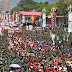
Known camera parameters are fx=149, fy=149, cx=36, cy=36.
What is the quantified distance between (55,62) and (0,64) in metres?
3.45

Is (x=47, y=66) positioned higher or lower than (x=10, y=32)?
lower

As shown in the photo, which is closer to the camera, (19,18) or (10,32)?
(10,32)

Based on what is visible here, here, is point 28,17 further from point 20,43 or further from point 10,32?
point 20,43

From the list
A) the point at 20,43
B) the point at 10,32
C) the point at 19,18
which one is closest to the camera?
the point at 20,43

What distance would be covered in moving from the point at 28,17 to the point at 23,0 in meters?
40.5

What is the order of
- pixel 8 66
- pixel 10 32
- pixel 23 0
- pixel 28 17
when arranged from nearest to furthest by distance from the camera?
pixel 8 66 → pixel 10 32 → pixel 28 17 → pixel 23 0

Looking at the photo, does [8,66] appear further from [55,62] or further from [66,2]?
[66,2]


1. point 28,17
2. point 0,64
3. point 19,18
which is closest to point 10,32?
point 0,64

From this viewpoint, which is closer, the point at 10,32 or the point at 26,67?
the point at 26,67

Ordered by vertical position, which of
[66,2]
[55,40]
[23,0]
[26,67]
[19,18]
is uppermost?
[23,0]

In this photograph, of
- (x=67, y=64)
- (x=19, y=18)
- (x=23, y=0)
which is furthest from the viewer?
(x=23, y=0)

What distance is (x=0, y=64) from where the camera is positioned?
9.24 meters

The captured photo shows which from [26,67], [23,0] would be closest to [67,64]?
[26,67]

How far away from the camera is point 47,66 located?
8680mm
